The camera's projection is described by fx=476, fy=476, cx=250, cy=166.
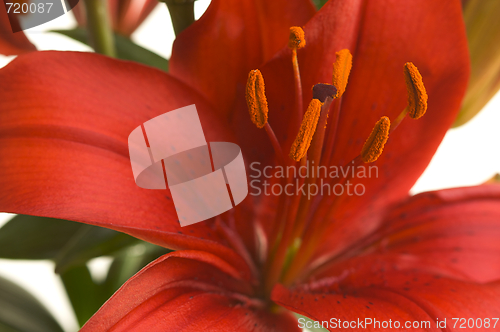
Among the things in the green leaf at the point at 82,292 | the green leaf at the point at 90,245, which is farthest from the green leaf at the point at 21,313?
the green leaf at the point at 90,245

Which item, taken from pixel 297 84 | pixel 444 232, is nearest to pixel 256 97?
pixel 297 84

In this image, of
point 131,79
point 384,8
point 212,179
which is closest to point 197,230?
point 212,179

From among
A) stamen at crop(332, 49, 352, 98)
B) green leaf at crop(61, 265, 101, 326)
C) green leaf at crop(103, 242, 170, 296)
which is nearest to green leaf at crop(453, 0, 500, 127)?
stamen at crop(332, 49, 352, 98)

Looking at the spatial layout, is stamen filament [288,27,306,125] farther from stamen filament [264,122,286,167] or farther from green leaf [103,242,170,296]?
green leaf [103,242,170,296]

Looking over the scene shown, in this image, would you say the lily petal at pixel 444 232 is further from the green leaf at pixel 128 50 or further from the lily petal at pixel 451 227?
the green leaf at pixel 128 50

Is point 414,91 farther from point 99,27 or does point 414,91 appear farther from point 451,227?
point 99,27

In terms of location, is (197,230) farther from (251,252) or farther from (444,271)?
(444,271)
